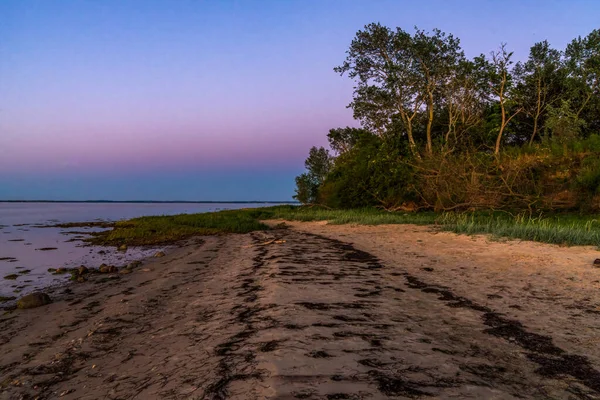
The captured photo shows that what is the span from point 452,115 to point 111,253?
2333cm

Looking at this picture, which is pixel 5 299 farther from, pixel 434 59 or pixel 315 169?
pixel 315 169

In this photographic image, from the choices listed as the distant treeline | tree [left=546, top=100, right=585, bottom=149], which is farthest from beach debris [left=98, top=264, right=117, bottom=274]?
tree [left=546, top=100, right=585, bottom=149]

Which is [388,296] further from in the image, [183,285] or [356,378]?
[183,285]

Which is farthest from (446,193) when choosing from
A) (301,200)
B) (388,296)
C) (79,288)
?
(301,200)

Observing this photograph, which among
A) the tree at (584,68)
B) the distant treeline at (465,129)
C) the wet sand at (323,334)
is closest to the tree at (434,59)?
the distant treeline at (465,129)

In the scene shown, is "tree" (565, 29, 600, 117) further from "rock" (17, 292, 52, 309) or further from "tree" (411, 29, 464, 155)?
"rock" (17, 292, 52, 309)

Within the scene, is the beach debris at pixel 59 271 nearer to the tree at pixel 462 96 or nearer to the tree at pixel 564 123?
the tree at pixel 462 96

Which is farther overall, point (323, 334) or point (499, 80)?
point (499, 80)

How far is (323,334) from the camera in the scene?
11.5 feet

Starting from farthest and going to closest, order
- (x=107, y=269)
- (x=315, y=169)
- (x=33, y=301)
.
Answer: (x=315, y=169), (x=107, y=269), (x=33, y=301)

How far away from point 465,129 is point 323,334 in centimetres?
2494

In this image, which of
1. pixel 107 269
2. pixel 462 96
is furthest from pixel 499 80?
pixel 107 269

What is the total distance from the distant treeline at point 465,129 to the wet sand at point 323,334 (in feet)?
34.0

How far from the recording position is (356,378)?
2564 millimetres
